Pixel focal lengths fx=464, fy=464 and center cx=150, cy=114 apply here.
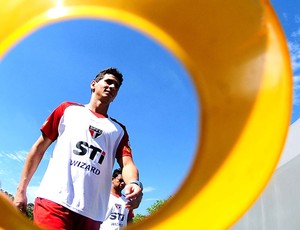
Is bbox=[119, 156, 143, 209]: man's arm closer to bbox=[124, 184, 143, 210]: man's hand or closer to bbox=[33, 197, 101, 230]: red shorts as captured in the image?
bbox=[124, 184, 143, 210]: man's hand

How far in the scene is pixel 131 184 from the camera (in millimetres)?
1192

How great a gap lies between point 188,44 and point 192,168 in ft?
0.90

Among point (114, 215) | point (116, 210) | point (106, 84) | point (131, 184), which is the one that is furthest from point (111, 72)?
point (114, 215)

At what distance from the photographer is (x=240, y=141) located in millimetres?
952

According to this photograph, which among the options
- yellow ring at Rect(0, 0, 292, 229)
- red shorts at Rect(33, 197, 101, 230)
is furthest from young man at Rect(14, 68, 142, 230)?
yellow ring at Rect(0, 0, 292, 229)

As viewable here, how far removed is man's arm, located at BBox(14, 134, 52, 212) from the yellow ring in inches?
12.2

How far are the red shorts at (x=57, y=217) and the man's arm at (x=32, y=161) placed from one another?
59 millimetres

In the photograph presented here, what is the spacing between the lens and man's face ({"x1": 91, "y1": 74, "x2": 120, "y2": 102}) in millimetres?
1307

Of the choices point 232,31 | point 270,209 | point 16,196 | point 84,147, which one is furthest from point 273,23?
point 270,209

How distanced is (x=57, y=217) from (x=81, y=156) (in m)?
0.18

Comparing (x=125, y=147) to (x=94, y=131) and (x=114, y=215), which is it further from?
(x=114, y=215)

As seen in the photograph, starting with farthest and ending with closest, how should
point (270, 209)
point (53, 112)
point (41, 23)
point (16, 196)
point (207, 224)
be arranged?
point (270, 209) → point (53, 112) → point (16, 196) → point (41, 23) → point (207, 224)

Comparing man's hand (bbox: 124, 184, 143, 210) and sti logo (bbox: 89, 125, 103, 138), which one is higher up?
sti logo (bbox: 89, 125, 103, 138)

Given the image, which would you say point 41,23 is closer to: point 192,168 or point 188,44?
point 188,44
